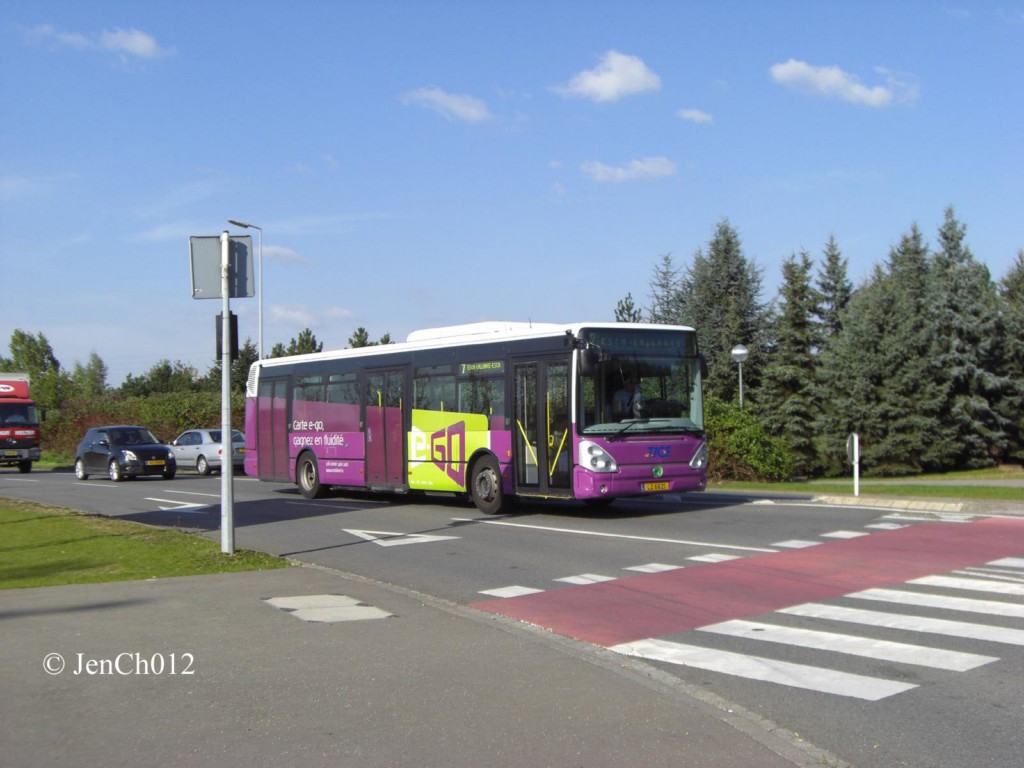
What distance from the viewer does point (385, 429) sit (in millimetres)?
20672

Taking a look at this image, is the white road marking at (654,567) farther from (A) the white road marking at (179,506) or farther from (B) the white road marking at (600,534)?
(A) the white road marking at (179,506)

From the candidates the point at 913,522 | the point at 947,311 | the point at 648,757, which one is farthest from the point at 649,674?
the point at 947,311

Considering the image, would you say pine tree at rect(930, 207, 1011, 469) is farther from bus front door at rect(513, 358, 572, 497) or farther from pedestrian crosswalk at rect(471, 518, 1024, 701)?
pedestrian crosswalk at rect(471, 518, 1024, 701)

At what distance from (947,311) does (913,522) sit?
32005 millimetres

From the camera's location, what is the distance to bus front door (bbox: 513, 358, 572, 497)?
1653cm

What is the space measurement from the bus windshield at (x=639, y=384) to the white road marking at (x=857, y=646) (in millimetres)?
7612

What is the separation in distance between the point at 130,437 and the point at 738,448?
19793 millimetres

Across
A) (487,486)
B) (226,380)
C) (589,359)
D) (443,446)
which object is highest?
(589,359)

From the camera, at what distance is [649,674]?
708 cm

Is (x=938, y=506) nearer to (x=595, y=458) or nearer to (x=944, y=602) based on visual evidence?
(x=595, y=458)

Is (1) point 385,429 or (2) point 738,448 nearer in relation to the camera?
(1) point 385,429

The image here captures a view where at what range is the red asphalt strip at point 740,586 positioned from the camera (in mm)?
9008

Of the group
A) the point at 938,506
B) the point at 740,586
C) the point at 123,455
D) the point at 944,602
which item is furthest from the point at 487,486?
the point at 123,455

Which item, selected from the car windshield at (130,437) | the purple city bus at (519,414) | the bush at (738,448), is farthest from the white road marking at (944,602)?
the car windshield at (130,437)
